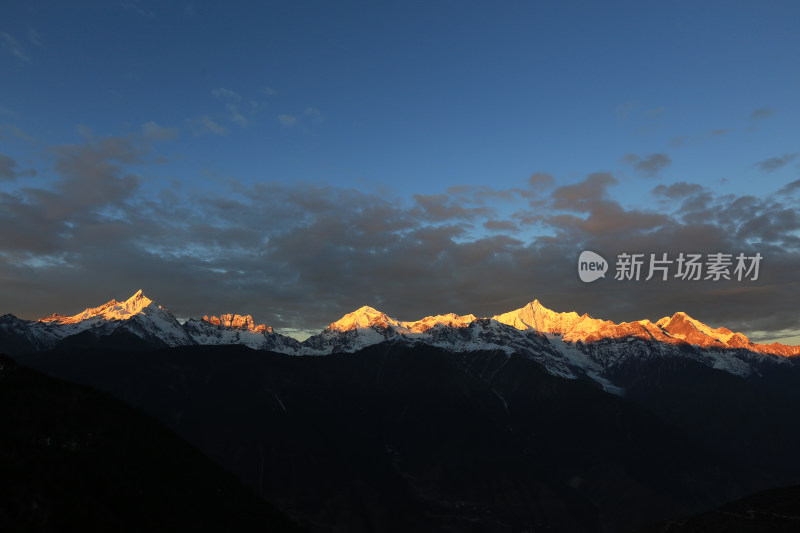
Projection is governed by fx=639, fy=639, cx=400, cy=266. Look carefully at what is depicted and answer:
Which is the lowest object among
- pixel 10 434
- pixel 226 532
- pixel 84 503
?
pixel 226 532

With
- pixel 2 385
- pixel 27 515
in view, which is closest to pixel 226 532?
pixel 27 515

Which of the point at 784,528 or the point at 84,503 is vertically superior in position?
the point at 784,528

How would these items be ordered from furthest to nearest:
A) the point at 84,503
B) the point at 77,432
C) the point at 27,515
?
the point at 77,432 → the point at 84,503 → the point at 27,515

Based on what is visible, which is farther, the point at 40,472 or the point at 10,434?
the point at 10,434

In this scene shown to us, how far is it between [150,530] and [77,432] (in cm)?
4458

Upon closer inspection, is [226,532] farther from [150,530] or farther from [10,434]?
[10,434]

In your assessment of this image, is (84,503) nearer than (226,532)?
Yes

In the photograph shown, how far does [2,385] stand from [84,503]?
60398 mm

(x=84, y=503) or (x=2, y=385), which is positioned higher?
(x=2, y=385)

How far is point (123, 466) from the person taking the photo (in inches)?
7657

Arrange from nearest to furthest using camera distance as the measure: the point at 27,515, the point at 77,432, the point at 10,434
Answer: the point at 27,515 < the point at 10,434 < the point at 77,432

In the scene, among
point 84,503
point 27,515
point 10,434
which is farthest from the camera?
point 10,434

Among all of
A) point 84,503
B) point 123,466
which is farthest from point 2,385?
point 84,503

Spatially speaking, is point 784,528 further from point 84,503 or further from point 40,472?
point 40,472
